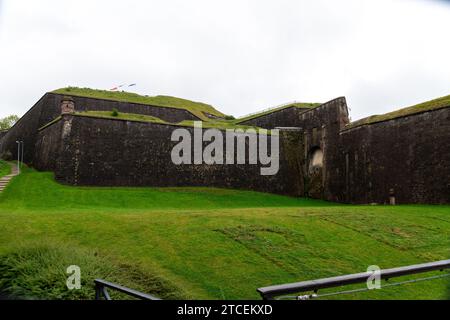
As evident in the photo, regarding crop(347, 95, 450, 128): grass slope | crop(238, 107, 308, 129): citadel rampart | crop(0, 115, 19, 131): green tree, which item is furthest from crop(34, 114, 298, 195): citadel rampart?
crop(0, 115, 19, 131): green tree

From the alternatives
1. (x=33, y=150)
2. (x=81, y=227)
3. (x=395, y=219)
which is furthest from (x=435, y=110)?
(x=33, y=150)

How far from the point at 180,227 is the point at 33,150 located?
2104cm

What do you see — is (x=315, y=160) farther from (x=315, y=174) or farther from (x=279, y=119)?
(x=279, y=119)

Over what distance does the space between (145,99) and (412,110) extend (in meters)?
19.6

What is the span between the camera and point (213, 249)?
7.84m

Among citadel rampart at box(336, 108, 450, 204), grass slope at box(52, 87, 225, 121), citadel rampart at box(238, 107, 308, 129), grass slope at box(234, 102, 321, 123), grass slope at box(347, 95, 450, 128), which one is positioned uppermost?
grass slope at box(52, 87, 225, 121)

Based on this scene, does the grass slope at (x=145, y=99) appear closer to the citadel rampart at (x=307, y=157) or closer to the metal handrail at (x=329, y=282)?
the citadel rampart at (x=307, y=157)

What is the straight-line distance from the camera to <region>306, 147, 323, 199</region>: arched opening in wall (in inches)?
889

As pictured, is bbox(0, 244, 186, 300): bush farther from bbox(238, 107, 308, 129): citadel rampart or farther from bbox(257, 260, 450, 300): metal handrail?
bbox(238, 107, 308, 129): citadel rampart

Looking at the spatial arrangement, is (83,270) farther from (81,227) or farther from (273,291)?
(273,291)

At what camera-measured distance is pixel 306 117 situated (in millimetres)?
24156

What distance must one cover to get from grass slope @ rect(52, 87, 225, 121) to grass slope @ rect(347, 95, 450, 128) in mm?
13181

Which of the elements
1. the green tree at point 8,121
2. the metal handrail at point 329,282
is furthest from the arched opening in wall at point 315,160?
the green tree at point 8,121

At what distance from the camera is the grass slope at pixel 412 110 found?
1633cm
